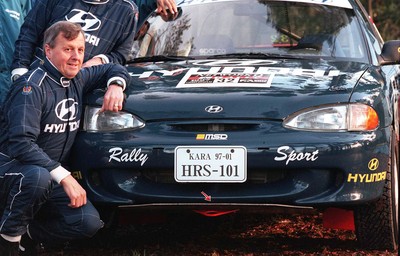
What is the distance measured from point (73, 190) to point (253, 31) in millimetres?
2142

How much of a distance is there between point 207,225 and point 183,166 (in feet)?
4.94

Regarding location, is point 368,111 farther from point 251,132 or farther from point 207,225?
point 207,225

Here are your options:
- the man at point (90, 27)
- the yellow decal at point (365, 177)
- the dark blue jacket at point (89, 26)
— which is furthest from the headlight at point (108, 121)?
the yellow decal at point (365, 177)

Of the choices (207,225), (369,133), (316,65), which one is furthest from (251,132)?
(207,225)

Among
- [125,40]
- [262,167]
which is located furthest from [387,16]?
[262,167]

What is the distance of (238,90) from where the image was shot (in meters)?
4.97

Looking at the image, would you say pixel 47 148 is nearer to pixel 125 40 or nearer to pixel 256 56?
pixel 125 40

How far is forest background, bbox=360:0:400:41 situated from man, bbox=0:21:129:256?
48.5 ft

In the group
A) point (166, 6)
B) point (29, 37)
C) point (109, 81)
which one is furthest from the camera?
point (166, 6)

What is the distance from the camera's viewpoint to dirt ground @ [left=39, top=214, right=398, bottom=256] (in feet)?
17.6

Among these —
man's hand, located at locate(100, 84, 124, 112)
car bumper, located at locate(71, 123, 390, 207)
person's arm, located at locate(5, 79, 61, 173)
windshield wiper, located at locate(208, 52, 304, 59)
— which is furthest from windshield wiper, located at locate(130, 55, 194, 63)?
person's arm, located at locate(5, 79, 61, 173)

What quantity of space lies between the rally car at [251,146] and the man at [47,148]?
16cm

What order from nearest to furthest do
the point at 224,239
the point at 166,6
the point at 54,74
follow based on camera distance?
the point at 54,74 → the point at 224,239 → the point at 166,6

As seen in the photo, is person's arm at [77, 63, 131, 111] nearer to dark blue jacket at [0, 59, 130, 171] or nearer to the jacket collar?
dark blue jacket at [0, 59, 130, 171]
